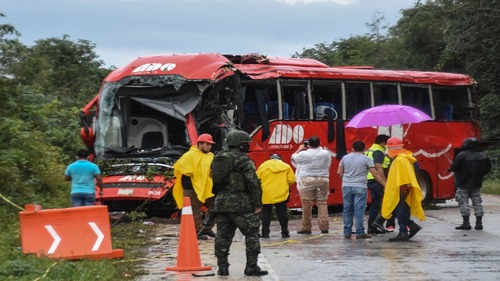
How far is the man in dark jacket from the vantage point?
60.5 ft

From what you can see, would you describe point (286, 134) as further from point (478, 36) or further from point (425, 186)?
point (478, 36)

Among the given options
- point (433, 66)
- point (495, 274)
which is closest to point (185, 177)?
point (495, 274)

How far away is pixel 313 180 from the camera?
17953 millimetres

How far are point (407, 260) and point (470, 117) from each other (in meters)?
13.4

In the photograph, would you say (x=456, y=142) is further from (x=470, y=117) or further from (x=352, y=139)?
(x=352, y=139)

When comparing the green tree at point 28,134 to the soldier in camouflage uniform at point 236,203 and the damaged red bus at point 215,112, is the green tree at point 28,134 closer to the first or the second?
the damaged red bus at point 215,112

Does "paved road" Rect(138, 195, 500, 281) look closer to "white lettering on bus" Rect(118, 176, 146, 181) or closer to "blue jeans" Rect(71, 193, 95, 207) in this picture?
"white lettering on bus" Rect(118, 176, 146, 181)

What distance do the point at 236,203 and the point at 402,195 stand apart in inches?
203

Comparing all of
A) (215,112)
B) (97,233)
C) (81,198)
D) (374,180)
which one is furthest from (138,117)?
(97,233)

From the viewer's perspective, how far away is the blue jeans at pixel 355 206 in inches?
671

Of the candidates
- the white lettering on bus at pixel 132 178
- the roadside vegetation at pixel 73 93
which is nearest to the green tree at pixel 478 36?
the roadside vegetation at pixel 73 93

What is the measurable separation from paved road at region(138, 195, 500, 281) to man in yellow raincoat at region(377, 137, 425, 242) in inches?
10.3

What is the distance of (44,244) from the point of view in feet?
43.9

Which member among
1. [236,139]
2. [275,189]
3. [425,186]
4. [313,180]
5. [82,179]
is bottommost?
[425,186]
